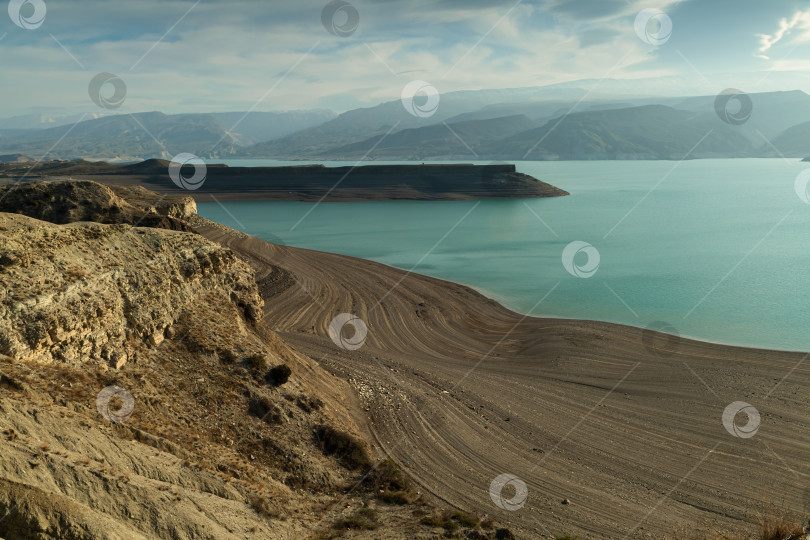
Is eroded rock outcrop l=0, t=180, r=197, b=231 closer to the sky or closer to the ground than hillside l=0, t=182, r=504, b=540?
closer to the sky

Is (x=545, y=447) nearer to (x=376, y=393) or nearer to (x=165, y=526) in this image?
(x=376, y=393)

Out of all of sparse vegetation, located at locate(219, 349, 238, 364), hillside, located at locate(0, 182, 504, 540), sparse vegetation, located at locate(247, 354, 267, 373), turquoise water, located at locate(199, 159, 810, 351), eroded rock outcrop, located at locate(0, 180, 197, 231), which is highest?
turquoise water, located at locate(199, 159, 810, 351)

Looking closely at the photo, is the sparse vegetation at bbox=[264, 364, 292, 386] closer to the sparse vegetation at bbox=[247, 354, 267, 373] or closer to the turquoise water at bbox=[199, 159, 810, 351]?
the sparse vegetation at bbox=[247, 354, 267, 373]

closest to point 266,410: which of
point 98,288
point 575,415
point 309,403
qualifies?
point 309,403

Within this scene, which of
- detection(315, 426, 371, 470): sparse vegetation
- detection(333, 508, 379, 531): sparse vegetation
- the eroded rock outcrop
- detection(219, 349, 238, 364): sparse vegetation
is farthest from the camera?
the eroded rock outcrop

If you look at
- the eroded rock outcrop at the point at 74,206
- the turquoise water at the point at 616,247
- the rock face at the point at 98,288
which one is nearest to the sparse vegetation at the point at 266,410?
the rock face at the point at 98,288

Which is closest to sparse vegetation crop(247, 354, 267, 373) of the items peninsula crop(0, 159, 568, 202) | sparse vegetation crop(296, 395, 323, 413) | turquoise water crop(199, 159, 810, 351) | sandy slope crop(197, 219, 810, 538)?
sparse vegetation crop(296, 395, 323, 413)

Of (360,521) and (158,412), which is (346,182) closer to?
(158,412)

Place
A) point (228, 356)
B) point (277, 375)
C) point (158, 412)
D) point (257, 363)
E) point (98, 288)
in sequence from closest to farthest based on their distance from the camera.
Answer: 1. point (158, 412)
2. point (98, 288)
3. point (228, 356)
4. point (257, 363)
5. point (277, 375)

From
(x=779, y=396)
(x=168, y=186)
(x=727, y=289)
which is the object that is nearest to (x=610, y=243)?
(x=727, y=289)
